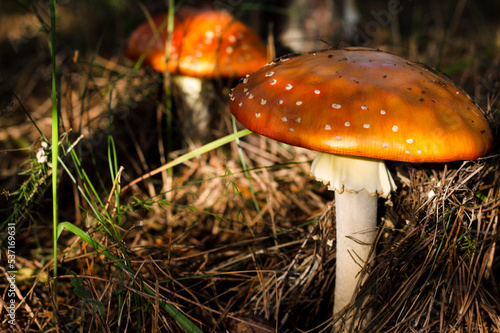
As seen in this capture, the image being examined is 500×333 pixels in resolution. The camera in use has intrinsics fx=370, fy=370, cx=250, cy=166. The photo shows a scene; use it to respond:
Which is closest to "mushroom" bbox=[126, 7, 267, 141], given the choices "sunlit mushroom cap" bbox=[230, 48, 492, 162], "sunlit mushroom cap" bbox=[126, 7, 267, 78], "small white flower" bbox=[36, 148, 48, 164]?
→ "sunlit mushroom cap" bbox=[126, 7, 267, 78]

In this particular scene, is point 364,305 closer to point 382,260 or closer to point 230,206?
point 382,260

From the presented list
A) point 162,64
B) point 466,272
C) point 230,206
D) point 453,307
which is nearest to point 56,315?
point 230,206

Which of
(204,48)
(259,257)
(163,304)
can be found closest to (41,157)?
(163,304)

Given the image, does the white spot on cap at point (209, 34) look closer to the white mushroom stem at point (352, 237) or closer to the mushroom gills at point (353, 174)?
the mushroom gills at point (353, 174)

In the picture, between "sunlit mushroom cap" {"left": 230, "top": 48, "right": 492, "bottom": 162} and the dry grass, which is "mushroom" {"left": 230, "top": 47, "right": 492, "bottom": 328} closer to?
"sunlit mushroom cap" {"left": 230, "top": 48, "right": 492, "bottom": 162}

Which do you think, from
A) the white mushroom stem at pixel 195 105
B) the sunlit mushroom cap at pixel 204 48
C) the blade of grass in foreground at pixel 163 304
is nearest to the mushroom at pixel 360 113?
the blade of grass in foreground at pixel 163 304
